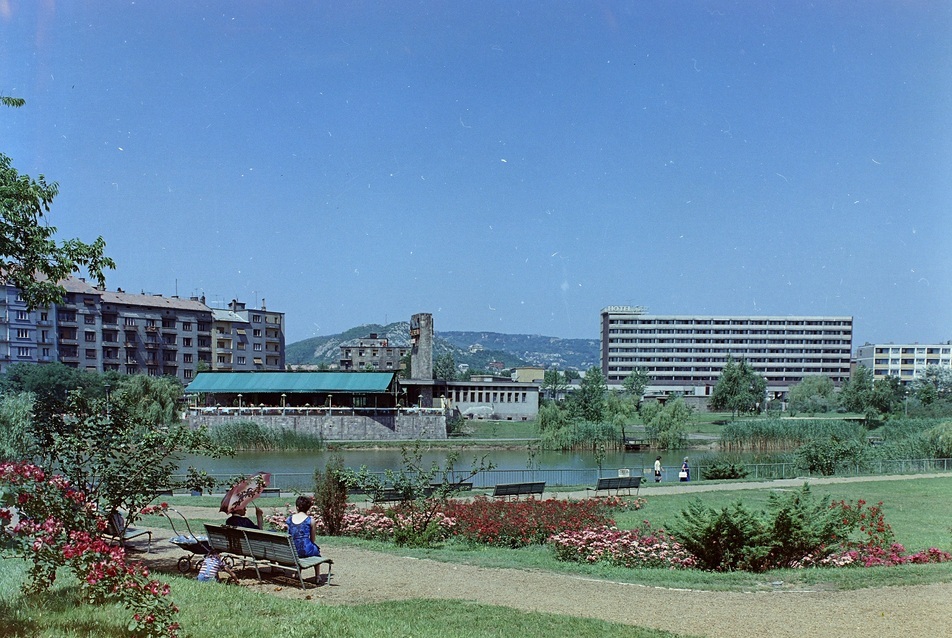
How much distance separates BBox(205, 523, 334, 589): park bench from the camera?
9938 millimetres

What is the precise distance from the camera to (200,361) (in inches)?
3999

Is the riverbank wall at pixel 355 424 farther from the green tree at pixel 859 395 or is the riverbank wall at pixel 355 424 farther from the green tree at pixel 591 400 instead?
the green tree at pixel 859 395

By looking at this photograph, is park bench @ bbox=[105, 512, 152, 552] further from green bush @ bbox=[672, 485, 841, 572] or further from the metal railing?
the metal railing

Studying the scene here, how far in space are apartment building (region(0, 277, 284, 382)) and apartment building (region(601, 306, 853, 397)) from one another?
7209 centimetres

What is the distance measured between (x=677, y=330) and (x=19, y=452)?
145291mm

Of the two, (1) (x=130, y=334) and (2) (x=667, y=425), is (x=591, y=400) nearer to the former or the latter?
(2) (x=667, y=425)

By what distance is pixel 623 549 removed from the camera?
12.4 meters

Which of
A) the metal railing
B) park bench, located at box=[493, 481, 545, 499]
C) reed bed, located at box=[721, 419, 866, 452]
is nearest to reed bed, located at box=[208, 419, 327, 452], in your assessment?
the metal railing

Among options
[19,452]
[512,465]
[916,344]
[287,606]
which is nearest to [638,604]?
[287,606]

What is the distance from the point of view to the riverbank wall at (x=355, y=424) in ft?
232

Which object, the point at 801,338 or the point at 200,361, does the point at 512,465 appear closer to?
the point at 200,361

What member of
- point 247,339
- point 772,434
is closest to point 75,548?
point 772,434

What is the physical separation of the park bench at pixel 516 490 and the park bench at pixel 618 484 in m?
2.79

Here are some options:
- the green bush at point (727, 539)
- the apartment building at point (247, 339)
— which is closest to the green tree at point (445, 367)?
the apartment building at point (247, 339)
